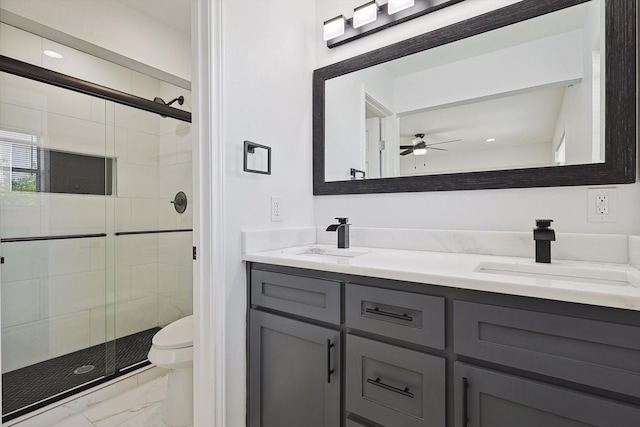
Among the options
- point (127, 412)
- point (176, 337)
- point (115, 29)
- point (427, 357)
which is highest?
point (115, 29)

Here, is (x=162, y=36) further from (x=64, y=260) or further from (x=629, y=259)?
(x=629, y=259)

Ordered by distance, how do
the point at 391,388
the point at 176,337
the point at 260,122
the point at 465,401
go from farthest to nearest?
the point at 176,337 → the point at 260,122 → the point at 391,388 → the point at 465,401

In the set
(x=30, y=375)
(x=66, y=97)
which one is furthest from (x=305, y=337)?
(x=66, y=97)

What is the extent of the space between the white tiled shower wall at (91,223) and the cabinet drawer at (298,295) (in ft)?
5.26

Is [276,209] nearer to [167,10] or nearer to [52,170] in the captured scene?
[52,170]

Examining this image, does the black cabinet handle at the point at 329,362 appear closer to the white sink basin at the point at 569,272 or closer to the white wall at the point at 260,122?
the white wall at the point at 260,122

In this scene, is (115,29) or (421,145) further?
(115,29)

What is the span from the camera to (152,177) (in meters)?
2.67

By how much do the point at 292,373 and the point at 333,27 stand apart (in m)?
1.82

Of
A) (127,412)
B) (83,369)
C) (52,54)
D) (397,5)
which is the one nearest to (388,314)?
(397,5)

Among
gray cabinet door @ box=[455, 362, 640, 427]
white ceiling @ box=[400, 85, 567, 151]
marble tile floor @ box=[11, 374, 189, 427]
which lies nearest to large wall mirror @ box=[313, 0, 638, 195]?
white ceiling @ box=[400, 85, 567, 151]

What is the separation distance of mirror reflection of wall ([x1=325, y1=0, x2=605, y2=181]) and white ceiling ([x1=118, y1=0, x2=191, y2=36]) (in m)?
1.29

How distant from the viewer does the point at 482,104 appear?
142 centimetres

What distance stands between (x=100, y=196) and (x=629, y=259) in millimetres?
3042
